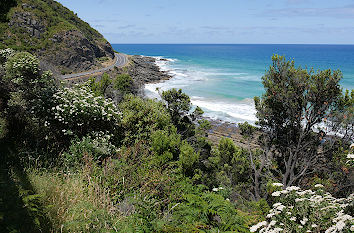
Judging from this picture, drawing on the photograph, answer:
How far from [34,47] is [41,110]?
45742 millimetres

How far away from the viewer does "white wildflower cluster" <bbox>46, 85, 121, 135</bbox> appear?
7.19 meters

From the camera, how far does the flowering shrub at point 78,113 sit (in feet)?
23.6

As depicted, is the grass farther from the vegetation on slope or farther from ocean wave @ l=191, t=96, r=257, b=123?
ocean wave @ l=191, t=96, r=257, b=123

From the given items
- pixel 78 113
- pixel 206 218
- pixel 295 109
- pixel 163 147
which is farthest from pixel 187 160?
pixel 295 109

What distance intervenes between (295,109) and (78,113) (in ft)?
28.8

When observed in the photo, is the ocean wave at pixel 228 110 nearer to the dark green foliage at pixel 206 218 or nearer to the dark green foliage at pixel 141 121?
the dark green foliage at pixel 141 121

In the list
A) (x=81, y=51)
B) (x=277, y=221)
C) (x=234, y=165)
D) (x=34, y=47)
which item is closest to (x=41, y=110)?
(x=277, y=221)

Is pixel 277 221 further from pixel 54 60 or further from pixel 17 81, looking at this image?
pixel 54 60

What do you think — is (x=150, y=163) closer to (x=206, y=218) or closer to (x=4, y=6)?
(x=206, y=218)

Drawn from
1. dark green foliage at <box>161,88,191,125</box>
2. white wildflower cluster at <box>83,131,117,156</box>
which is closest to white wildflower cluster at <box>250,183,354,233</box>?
white wildflower cluster at <box>83,131,117,156</box>

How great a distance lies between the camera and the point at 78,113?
7367mm

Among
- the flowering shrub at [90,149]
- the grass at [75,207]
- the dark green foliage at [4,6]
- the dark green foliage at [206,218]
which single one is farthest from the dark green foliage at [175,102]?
the dark green foliage at [206,218]

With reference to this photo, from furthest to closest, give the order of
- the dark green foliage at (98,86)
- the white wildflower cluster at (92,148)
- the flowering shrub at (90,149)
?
the dark green foliage at (98,86) < the white wildflower cluster at (92,148) < the flowering shrub at (90,149)

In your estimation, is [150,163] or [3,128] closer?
[150,163]
